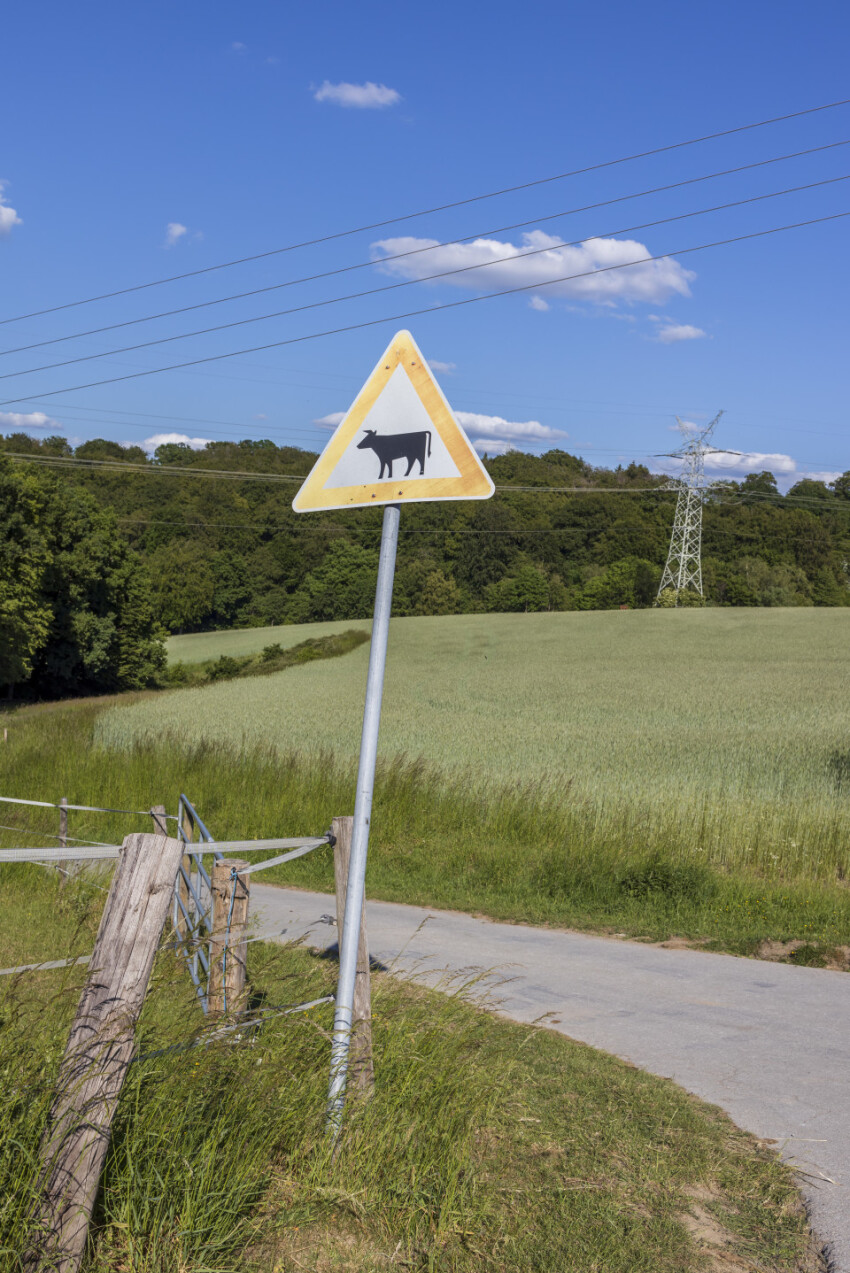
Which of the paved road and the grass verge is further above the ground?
the grass verge

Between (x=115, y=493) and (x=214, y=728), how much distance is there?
66.0 m

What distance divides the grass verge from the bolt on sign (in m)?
0.25

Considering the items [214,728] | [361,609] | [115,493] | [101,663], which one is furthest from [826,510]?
[214,728]

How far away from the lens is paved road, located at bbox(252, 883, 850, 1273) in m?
4.51

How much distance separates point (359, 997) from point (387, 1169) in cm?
62

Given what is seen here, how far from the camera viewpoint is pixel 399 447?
3.74 meters

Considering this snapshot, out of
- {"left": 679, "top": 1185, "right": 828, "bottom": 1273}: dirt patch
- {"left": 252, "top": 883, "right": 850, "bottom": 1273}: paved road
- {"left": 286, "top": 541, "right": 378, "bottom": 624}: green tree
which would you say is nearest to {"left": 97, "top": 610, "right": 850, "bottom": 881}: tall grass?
{"left": 252, "top": 883, "right": 850, "bottom": 1273}: paved road

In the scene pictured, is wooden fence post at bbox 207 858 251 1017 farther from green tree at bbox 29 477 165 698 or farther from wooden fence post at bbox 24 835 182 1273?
green tree at bbox 29 477 165 698

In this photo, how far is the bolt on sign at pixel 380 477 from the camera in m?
3.57

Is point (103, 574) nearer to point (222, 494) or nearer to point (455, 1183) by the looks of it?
point (222, 494)

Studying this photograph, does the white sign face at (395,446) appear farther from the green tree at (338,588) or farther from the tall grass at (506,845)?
the green tree at (338,588)

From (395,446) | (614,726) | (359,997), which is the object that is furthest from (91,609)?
(395,446)

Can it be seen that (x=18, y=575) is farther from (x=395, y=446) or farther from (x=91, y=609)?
(x=395, y=446)

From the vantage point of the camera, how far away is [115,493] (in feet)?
287
